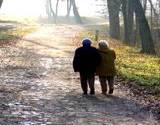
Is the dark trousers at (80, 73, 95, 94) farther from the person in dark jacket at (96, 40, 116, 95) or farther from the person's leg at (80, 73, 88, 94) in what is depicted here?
the person in dark jacket at (96, 40, 116, 95)

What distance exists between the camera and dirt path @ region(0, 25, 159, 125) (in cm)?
1209

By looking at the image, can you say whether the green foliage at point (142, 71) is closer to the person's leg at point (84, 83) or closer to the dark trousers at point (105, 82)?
the dark trousers at point (105, 82)

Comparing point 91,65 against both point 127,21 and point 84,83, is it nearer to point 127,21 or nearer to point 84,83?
point 84,83

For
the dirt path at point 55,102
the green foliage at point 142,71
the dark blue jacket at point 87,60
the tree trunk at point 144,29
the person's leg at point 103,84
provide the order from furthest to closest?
the tree trunk at point 144,29 → the green foliage at point 142,71 → the person's leg at point 103,84 → the dark blue jacket at point 87,60 → the dirt path at point 55,102

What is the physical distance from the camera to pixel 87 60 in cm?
1545

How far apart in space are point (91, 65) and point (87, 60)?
0.19 metres

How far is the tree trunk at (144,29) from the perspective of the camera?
32.0m

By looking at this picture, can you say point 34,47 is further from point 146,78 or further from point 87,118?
point 87,118

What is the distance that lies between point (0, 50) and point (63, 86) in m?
12.2

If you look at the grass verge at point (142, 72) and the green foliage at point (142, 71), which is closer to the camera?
A: the grass verge at point (142, 72)

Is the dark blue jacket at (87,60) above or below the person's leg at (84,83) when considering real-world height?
above

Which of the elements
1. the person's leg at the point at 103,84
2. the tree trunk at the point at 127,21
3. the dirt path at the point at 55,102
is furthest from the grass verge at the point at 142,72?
the tree trunk at the point at 127,21

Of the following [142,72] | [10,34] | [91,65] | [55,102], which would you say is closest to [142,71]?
[142,72]

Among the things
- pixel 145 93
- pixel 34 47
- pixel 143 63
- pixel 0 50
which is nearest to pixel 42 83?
pixel 145 93
